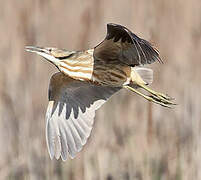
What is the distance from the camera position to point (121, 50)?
165 inches

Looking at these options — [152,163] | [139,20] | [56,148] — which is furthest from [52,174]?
[139,20]

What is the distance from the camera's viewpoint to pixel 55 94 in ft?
14.6

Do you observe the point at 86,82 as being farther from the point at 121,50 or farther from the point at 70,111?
the point at 121,50

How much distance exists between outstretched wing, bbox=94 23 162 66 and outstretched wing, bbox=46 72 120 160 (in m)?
0.25

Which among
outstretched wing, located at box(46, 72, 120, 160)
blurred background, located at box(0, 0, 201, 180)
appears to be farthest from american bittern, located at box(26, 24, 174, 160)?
blurred background, located at box(0, 0, 201, 180)

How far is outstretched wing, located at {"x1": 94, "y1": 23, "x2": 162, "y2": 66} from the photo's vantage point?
155 inches

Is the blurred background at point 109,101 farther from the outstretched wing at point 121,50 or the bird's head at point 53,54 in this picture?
the bird's head at point 53,54

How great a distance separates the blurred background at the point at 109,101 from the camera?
442 cm

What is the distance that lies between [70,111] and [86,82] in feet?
0.56

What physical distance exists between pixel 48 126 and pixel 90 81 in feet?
1.14

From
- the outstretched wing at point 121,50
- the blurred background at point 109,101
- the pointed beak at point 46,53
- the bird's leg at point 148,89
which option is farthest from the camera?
the blurred background at point 109,101

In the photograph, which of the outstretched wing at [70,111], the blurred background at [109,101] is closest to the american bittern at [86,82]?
the outstretched wing at [70,111]

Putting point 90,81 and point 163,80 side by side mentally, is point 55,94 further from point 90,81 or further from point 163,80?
point 163,80

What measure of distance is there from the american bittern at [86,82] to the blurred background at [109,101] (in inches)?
5.0
